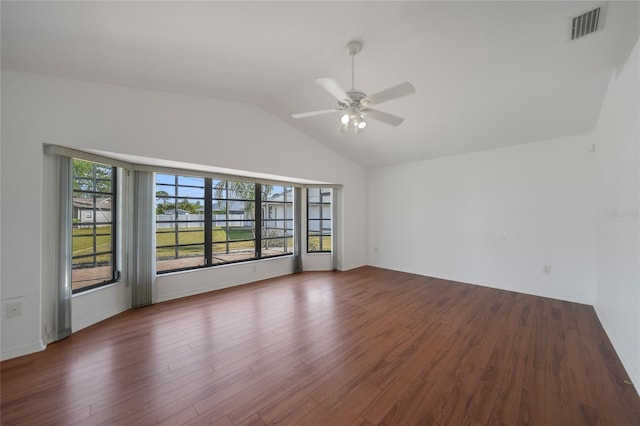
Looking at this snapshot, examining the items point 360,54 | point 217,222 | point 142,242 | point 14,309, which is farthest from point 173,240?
point 360,54

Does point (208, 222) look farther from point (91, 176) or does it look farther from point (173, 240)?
point (91, 176)

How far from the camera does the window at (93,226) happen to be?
2.92 m

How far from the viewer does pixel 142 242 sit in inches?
138

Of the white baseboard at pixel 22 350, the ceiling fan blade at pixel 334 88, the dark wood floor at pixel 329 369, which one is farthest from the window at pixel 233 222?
the ceiling fan blade at pixel 334 88

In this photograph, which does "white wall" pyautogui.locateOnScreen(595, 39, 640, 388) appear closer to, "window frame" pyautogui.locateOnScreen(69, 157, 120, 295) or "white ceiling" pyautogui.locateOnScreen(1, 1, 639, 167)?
"white ceiling" pyautogui.locateOnScreen(1, 1, 639, 167)

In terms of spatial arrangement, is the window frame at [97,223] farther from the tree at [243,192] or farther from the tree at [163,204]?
the tree at [243,192]

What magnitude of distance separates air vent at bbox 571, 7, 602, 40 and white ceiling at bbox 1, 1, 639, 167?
6 centimetres

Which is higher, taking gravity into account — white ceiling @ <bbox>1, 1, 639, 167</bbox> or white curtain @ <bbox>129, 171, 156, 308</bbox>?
white ceiling @ <bbox>1, 1, 639, 167</bbox>

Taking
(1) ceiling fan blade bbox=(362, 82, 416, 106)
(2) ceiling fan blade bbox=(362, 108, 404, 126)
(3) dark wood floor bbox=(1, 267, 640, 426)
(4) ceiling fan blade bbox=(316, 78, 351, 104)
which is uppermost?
(4) ceiling fan blade bbox=(316, 78, 351, 104)

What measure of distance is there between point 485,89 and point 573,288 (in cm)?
337

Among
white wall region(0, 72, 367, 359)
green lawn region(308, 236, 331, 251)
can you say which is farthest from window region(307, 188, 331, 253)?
white wall region(0, 72, 367, 359)

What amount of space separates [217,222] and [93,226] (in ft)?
5.70

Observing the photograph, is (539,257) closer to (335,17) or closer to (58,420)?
(335,17)

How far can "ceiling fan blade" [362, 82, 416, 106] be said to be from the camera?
6.41 ft
